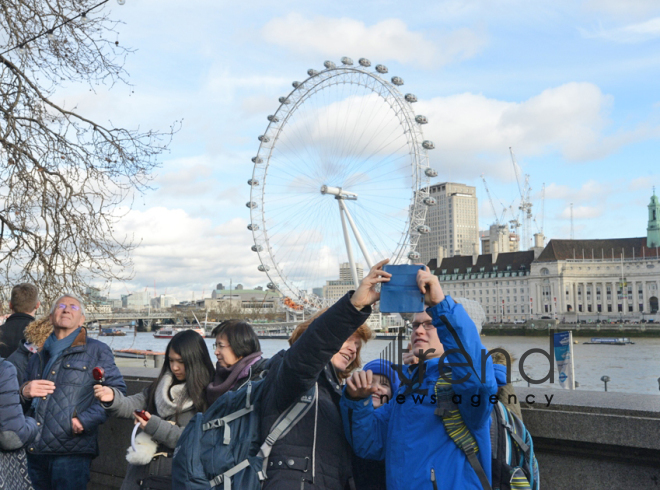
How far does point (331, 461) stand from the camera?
2.34 metres

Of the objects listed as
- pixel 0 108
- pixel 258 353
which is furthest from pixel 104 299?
pixel 258 353

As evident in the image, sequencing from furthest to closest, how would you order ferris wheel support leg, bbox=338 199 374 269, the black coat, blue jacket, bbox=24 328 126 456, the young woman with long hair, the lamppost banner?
ferris wheel support leg, bbox=338 199 374 269
the lamppost banner
the black coat
blue jacket, bbox=24 328 126 456
the young woman with long hair

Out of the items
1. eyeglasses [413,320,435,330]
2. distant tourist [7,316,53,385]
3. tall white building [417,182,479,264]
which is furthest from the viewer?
tall white building [417,182,479,264]

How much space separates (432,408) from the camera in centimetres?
236

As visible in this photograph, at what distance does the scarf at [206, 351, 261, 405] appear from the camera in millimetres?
3023

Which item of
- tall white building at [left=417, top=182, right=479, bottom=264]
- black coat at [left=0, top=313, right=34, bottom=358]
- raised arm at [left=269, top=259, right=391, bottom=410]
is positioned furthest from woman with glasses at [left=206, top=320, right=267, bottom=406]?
tall white building at [left=417, top=182, right=479, bottom=264]

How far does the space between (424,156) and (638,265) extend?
8872 centimetres

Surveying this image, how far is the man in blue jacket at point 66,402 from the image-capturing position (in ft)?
12.1

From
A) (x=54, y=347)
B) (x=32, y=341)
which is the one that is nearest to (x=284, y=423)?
(x=54, y=347)

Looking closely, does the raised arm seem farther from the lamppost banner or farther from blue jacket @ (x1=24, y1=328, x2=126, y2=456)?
the lamppost banner

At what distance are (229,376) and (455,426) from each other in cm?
116

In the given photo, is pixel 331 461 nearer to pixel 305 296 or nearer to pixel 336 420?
pixel 336 420

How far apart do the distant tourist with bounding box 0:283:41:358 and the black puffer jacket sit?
294 cm

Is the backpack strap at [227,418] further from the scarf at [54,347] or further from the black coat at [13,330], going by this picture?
the black coat at [13,330]
